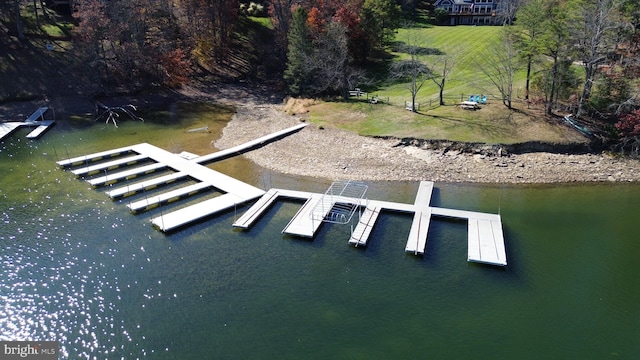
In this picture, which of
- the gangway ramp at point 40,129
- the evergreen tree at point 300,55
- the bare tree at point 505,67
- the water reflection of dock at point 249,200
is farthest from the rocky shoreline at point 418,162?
the gangway ramp at point 40,129

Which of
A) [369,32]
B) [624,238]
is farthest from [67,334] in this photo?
[369,32]

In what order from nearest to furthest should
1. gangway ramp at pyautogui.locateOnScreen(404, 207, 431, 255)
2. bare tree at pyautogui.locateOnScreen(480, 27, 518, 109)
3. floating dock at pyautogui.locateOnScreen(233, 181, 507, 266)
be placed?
floating dock at pyautogui.locateOnScreen(233, 181, 507, 266)
gangway ramp at pyautogui.locateOnScreen(404, 207, 431, 255)
bare tree at pyautogui.locateOnScreen(480, 27, 518, 109)

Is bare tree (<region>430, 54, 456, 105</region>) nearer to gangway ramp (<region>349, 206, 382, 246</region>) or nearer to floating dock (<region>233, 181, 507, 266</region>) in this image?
floating dock (<region>233, 181, 507, 266</region>)

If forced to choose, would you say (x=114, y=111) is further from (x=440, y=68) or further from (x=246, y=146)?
(x=440, y=68)

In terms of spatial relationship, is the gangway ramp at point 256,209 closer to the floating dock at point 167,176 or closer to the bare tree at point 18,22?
the floating dock at point 167,176

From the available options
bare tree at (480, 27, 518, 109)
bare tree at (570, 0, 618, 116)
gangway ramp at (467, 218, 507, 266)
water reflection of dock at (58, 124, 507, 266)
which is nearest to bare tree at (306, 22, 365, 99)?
bare tree at (480, 27, 518, 109)

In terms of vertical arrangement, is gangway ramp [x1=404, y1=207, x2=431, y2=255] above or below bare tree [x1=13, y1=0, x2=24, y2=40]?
below

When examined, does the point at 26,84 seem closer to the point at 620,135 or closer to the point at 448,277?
the point at 448,277

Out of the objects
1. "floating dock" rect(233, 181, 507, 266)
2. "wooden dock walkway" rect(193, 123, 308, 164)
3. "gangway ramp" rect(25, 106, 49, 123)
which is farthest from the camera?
"gangway ramp" rect(25, 106, 49, 123)
